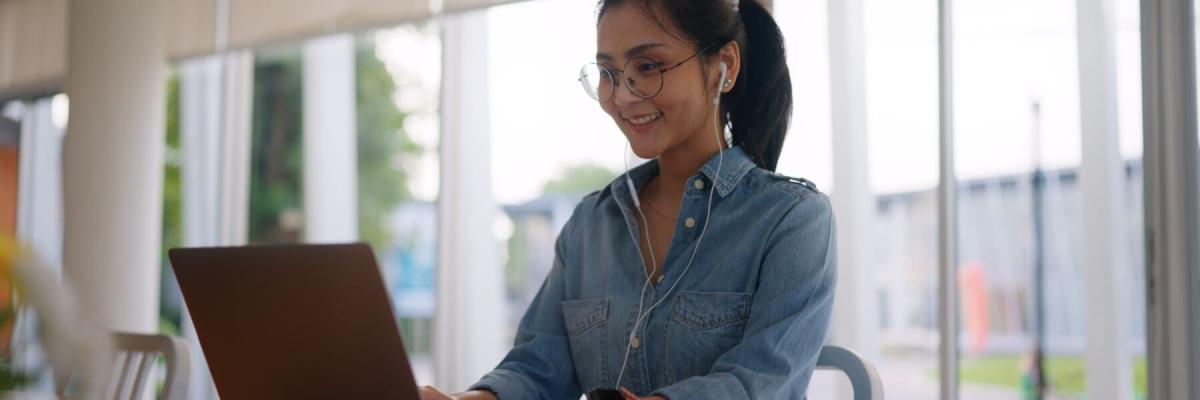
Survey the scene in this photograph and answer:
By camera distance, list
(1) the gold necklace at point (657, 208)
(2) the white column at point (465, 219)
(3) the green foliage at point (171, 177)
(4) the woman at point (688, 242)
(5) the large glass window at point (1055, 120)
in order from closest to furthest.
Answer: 1. (4) the woman at point (688, 242)
2. (1) the gold necklace at point (657, 208)
3. (5) the large glass window at point (1055, 120)
4. (2) the white column at point (465, 219)
5. (3) the green foliage at point (171, 177)

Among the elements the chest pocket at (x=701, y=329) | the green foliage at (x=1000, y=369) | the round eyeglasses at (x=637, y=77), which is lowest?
the green foliage at (x=1000, y=369)

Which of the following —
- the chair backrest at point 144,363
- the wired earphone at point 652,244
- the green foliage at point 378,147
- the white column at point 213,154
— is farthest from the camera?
the green foliage at point 378,147

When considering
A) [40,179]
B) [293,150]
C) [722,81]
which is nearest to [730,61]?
[722,81]

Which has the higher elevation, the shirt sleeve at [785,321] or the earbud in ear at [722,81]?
the earbud in ear at [722,81]

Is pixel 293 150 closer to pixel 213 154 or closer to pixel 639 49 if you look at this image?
pixel 213 154

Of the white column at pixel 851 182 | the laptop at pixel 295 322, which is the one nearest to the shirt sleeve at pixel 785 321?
the laptop at pixel 295 322

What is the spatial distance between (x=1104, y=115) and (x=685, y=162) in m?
1.40

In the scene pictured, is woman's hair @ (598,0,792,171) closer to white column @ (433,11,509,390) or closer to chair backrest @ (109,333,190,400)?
chair backrest @ (109,333,190,400)

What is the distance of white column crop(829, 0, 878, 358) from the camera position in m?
2.84

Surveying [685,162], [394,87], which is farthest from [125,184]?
[394,87]

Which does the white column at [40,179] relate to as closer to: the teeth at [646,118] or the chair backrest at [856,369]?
the teeth at [646,118]

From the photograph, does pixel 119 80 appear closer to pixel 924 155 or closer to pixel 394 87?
pixel 924 155

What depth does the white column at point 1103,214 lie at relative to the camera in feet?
8.07

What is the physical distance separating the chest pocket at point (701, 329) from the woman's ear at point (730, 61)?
302 mm
